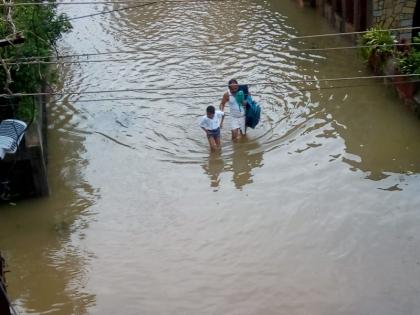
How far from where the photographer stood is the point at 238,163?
13.1 meters

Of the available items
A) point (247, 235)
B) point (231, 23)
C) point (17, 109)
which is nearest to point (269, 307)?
point (247, 235)

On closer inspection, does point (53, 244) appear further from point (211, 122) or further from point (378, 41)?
point (378, 41)

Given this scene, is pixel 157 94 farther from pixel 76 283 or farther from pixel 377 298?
pixel 377 298

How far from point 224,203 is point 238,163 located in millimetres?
1465

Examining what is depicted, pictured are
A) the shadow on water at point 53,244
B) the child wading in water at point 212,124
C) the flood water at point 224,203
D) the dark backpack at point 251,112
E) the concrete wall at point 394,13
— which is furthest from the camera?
the concrete wall at point 394,13

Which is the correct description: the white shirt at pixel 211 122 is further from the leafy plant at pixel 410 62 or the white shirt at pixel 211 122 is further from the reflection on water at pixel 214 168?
the leafy plant at pixel 410 62

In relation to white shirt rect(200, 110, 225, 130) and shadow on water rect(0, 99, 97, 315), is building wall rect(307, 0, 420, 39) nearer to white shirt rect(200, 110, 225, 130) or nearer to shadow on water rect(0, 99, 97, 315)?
white shirt rect(200, 110, 225, 130)

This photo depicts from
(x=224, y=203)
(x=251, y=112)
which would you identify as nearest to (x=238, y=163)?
(x=251, y=112)

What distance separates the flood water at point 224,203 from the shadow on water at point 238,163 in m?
0.04

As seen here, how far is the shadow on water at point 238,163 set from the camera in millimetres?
12625

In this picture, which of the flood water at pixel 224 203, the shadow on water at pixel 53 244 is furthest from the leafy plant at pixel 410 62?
the shadow on water at pixel 53 244

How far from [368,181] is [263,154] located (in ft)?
7.38

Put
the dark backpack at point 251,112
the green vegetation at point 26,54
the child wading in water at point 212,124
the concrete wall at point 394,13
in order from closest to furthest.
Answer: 1. the green vegetation at point 26,54
2. the child wading in water at point 212,124
3. the dark backpack at point 251,112
4. the concrete wall at point 394,13

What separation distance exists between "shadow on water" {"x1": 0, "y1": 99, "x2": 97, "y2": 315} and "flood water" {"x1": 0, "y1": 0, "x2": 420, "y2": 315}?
0.09ft
